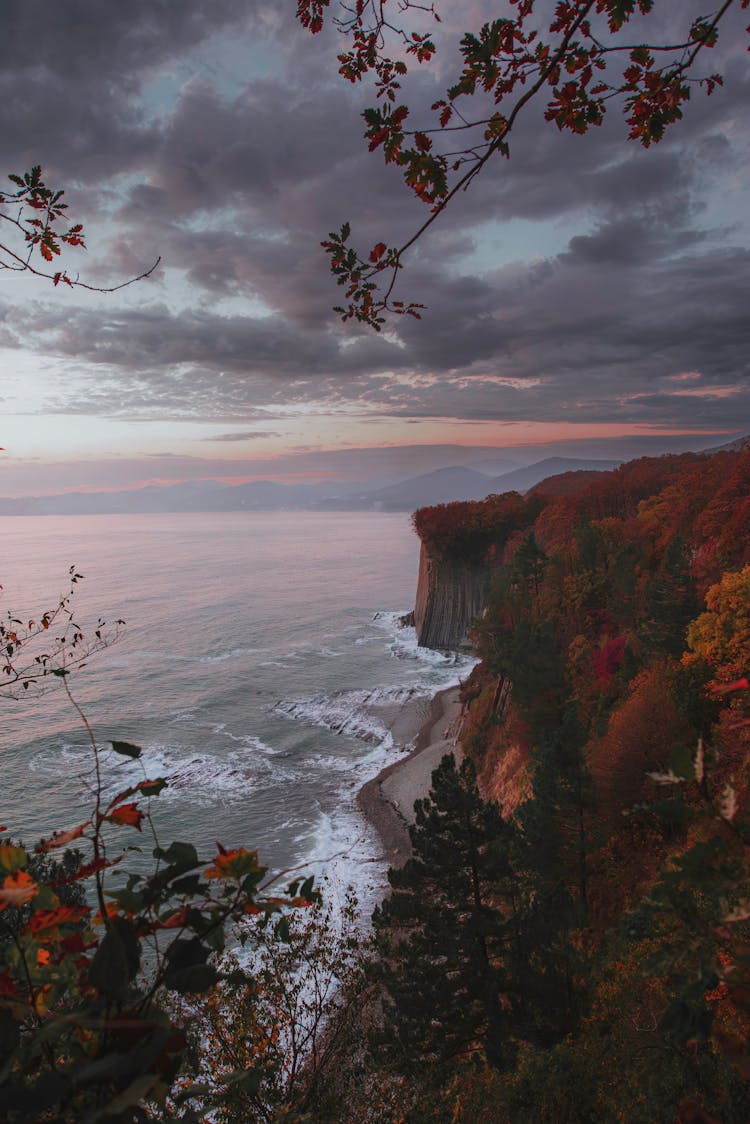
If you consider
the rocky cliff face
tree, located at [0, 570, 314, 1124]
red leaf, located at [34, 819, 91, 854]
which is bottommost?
the rocky cliff face

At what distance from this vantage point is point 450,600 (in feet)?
229

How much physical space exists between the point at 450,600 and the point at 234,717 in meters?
31.0

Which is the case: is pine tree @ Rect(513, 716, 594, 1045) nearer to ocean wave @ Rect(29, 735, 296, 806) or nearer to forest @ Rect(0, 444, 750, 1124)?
forest @ Rect(0, 444, 750, 1124)

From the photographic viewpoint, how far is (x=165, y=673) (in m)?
59.9

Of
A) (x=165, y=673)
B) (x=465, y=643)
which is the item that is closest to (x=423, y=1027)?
(x=165, y=673)

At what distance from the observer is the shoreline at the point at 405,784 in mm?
31500

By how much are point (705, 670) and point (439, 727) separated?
2579 centimetres

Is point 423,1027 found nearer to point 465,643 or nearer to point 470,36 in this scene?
point 470,36

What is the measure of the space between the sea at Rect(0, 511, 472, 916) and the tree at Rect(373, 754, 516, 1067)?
14.9 feet

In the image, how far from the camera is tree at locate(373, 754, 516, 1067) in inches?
518

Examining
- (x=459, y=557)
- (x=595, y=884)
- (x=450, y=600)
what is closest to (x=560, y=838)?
(x=595, y=884)

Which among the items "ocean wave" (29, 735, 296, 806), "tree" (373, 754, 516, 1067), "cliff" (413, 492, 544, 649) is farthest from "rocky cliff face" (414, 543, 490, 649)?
"tree" (373, 754, 516, 1067)

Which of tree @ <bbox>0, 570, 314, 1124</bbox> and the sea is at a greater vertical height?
tree @ <bbox>0, 570, 314, 1124</bbox>

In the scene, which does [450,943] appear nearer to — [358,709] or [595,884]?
[595,884]
